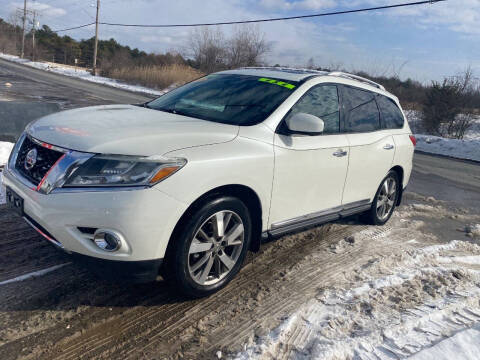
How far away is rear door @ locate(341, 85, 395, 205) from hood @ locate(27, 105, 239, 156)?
1623mm

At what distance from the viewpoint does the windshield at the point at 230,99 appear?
3.61m

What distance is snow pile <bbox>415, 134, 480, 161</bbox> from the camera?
624 inches

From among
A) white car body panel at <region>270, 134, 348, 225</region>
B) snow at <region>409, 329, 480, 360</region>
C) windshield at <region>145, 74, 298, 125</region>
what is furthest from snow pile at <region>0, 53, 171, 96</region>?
snow at <region>409, 329, 480, 360</region>

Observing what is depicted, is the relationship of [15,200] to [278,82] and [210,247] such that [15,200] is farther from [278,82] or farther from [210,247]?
[278,82]

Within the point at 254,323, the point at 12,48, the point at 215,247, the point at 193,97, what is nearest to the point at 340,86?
the point at 193,97

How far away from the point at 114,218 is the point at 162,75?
32379 mm

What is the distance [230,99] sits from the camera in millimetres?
3904

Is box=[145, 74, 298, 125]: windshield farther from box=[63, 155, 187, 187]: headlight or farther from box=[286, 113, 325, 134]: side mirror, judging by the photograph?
box=[63, 155, 187, 187]: headlight

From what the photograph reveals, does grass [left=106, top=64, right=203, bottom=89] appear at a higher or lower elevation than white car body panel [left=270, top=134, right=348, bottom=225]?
higher

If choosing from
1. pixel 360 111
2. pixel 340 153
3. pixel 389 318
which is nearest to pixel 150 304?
pixel 389 318

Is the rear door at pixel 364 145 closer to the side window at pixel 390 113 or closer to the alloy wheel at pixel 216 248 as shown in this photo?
the side window at pixel 390 113

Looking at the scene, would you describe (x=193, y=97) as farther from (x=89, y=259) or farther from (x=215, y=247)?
(x=89, y=259)

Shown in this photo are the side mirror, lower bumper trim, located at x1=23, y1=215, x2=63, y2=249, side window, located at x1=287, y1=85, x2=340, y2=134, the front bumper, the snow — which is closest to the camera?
the front bumper

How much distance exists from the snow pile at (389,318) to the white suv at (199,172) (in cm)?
72
